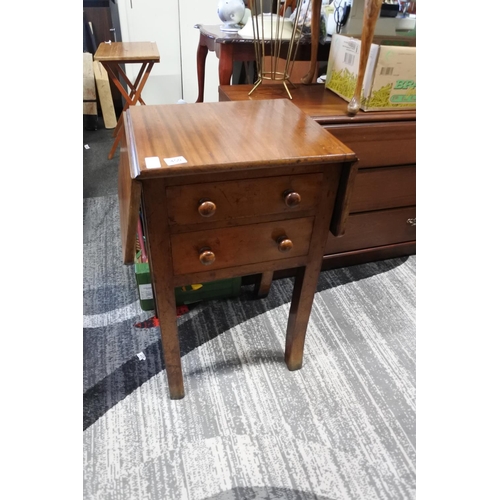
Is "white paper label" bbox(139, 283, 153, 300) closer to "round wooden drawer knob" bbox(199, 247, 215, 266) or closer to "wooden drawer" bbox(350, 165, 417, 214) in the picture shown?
"round wooden drawer knob" bbox(199, 247, 215, 266)

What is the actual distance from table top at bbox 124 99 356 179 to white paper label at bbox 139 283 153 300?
0.67 metres

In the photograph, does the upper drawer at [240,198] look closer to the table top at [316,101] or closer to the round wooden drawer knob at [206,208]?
the round wooden drawer knob at [206,208]

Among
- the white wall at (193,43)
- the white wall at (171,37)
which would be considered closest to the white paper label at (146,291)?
the white wall at (193,43)

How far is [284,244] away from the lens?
3.59ft

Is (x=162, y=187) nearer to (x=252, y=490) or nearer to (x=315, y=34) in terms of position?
(x=252, y=490)

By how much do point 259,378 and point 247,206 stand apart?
0.69 meters

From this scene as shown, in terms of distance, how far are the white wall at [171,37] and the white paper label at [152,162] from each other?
2.90 metres

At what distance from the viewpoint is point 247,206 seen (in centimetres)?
103

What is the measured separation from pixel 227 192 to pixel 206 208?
7cm

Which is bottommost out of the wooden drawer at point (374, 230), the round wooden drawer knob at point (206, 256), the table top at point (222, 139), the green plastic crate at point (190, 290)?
the green plastic crate at point (190, 290)

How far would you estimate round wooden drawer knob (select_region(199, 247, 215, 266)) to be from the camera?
1.04 metres

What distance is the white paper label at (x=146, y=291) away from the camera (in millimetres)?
1584

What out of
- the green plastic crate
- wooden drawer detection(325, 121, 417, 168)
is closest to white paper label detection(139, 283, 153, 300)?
the green plastic crate

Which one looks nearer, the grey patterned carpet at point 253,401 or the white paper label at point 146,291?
the grey patterned carpet at point 253,401
